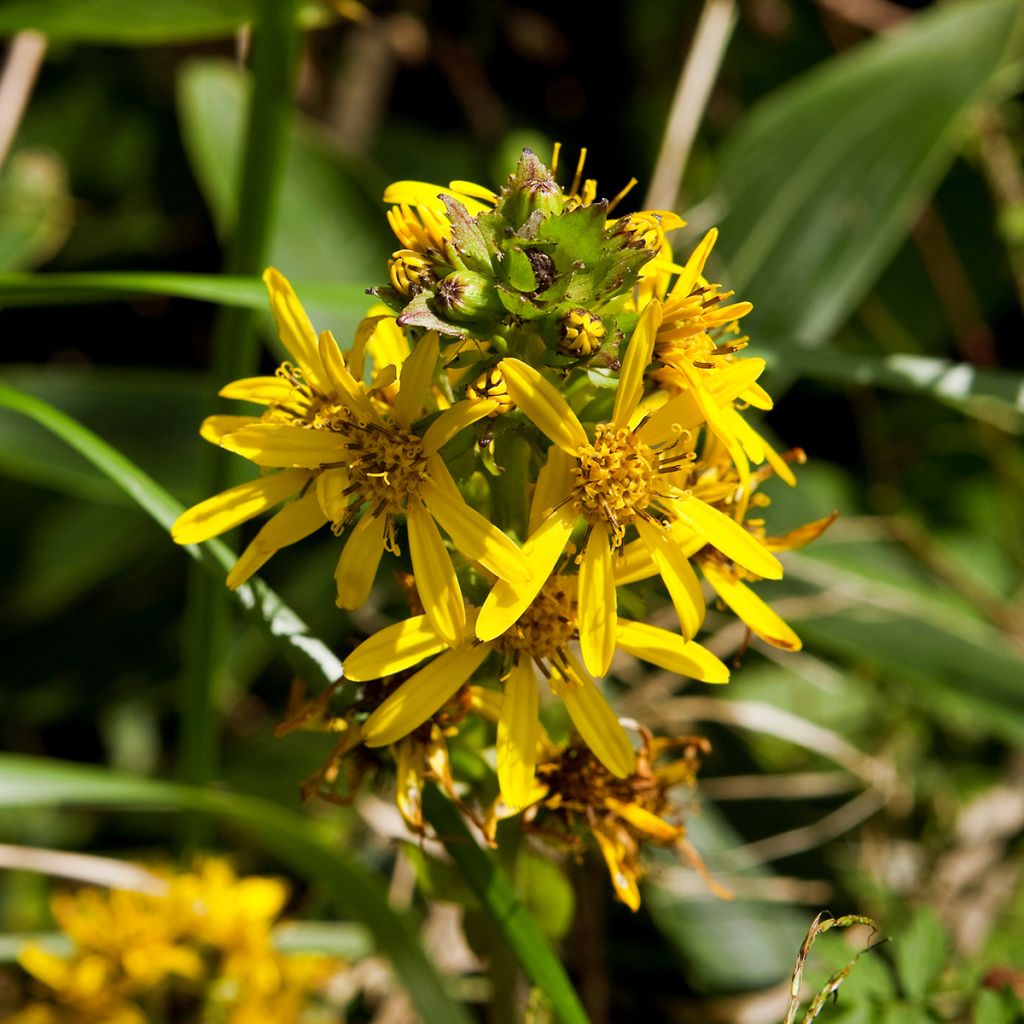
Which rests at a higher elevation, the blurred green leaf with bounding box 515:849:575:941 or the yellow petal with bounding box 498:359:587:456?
the yellow petal with bounding box 498:359:587:456

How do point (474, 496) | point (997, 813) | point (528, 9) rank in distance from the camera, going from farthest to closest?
point (528, 9)
point (997, 813)
point (474, 496)

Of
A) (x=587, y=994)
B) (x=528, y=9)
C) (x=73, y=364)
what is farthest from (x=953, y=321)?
(x=73, y=364)

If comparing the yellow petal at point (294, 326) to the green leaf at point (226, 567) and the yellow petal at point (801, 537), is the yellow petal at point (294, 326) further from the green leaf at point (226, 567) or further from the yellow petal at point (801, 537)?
the yellow petal at point (801, 537)

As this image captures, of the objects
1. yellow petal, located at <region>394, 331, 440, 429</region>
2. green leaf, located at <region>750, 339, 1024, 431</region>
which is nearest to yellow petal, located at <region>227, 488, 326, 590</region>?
yellow petal, located at <region>394, 331, 440, 429</region>

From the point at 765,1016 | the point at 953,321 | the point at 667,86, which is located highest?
the point at 667,86

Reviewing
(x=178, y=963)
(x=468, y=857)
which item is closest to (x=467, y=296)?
(x=468, y=857)

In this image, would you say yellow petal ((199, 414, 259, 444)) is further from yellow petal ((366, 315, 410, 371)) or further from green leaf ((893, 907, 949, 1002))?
green leaf ((893, 907, 949, 1002))

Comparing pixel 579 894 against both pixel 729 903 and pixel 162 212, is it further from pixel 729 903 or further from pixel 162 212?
pixel 162 212
